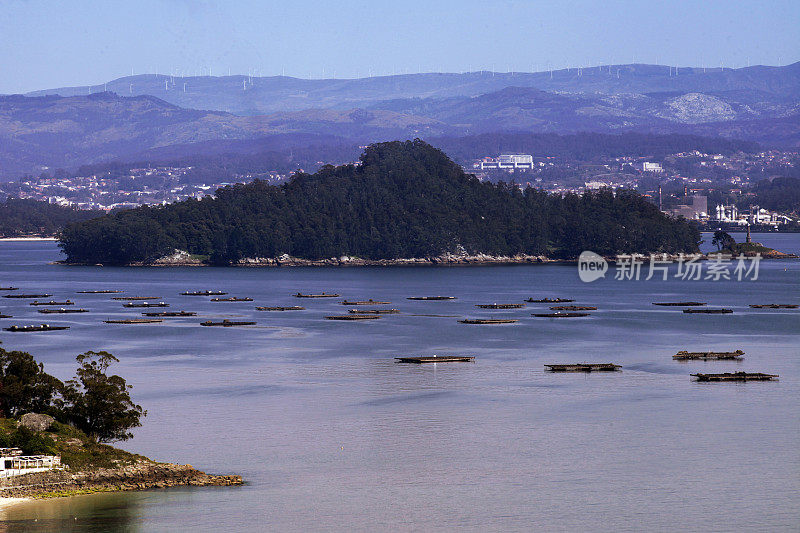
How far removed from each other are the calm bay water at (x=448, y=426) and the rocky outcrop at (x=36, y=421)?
3.84 metres

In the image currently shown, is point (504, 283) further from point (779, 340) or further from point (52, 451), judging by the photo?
point (52, 451)

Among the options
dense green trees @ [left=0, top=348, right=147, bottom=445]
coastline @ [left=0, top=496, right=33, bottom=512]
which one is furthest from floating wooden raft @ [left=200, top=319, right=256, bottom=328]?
coastline @ [left=0, top=496, right=33, bottom=512]

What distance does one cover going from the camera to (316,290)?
15600 cm

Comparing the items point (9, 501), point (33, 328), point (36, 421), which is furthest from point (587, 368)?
point (33, 328)

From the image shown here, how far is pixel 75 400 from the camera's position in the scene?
152 ft

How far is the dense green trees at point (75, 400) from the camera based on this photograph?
4547cm

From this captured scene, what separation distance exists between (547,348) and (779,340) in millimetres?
19707

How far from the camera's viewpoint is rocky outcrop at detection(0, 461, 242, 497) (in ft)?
131

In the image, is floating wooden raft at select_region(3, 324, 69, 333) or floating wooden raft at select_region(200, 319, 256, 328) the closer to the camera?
floating wooden raft at select_region(3, 324, 69, 333)

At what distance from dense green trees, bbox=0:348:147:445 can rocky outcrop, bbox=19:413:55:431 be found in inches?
87.4

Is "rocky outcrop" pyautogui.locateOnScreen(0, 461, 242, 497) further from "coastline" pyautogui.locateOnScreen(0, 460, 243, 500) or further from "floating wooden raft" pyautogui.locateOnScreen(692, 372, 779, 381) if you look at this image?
"floating wooden raft" pyautogui.locateOnScreen(692, 372, 779, 381)

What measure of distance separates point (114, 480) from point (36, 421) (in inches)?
145

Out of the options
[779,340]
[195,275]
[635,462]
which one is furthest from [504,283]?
[635,462]

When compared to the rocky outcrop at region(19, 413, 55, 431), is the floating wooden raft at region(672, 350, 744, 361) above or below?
below
